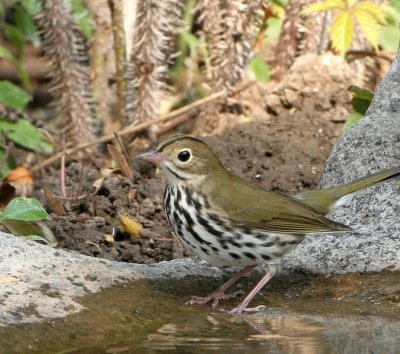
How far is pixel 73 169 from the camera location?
24.8ft

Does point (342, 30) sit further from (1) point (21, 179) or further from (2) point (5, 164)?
(2) point (5, 164)

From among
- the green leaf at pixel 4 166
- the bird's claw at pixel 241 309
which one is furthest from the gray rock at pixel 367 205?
the green leaf at pixel 4 166

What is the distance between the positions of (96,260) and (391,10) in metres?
5.26

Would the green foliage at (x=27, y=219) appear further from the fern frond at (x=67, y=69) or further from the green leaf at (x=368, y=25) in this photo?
the fern frond at (x=67, y=69)

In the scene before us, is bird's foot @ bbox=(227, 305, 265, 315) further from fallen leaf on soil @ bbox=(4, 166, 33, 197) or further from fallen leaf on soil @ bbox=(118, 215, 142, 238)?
fallen leaf on soil @ bbox=(4, 166, 33, 197)

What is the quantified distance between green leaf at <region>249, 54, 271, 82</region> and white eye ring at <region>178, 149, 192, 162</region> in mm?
3765

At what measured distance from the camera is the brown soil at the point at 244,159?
6.21m

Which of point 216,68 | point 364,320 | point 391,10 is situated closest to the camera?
point 364,320

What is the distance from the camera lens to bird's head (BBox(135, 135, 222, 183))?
4977 millimetres

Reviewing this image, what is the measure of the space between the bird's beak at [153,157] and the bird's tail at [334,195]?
2.66 feet

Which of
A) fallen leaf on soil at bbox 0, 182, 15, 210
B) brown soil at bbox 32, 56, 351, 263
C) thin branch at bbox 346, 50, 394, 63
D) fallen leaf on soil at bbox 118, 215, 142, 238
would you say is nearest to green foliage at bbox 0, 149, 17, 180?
brown soil at bbox 32, 56, 351, 263

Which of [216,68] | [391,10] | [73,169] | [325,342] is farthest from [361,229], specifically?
[391,10]

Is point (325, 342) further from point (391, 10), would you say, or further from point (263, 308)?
point (391, 10)

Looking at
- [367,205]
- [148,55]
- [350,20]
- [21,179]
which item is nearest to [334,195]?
[367,205]
